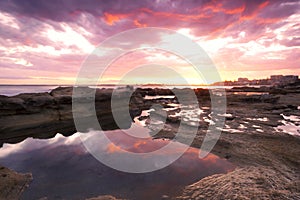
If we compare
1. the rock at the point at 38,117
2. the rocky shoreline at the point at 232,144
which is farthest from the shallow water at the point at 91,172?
the rock at the point at 38,117

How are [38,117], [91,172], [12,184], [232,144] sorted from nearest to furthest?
[12,184] < [91,172] < [232,144] < [38,117]

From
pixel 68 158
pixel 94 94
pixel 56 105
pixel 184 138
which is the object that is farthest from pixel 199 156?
pixel 94 94

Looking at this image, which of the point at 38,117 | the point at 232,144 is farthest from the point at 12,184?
the point at 38,117

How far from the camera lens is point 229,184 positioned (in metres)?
7.27

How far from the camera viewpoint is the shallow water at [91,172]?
7055mm

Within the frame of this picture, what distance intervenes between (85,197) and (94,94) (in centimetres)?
2491

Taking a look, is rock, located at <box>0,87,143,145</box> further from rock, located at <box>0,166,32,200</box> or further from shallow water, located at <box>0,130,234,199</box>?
rock, located at <box>0,166,32,200</box>

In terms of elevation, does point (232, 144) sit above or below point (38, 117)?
below

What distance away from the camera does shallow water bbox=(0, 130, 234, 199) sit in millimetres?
7055

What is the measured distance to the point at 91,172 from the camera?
28.7ft

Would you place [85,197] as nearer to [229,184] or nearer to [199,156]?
[229,184]

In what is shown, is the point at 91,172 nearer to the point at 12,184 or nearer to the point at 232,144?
the point at 12,184

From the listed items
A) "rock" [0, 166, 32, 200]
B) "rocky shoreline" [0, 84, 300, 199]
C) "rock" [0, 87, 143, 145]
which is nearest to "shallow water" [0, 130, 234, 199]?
"rock" [0, 166, 32, 200]

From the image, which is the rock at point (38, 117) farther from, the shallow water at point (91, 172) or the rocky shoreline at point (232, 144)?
the shallow water at point (91, 172)
